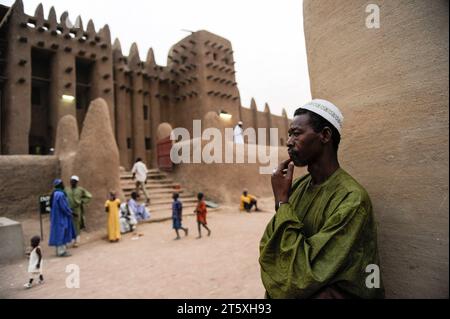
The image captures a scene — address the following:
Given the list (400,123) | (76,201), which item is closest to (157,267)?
(76,201)

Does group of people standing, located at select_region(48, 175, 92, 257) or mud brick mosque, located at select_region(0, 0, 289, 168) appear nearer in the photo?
group of people standing, located at select_region(48, 175, 92, 257)

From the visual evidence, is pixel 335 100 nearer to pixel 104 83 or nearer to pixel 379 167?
pixel 379 167

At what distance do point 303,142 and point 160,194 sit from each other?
39.1 ft

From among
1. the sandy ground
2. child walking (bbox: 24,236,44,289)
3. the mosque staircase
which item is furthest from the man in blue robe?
the mosque staircase

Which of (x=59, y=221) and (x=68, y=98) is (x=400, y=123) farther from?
(x=68, y=98)

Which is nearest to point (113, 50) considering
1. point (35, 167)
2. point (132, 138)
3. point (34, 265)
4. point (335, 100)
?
point (132, 138)

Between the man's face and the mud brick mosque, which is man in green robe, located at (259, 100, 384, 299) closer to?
the man's face

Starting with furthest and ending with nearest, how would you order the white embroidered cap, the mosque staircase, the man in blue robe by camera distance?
1. the mosque staircase
2. the man in blue robe
3. the white embroidered cap

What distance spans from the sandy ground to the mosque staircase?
69.3 inches

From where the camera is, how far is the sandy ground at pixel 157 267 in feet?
13.1

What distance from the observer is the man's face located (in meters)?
1.19

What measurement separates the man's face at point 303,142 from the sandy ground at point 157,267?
1.61m

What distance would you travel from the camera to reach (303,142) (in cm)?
119
